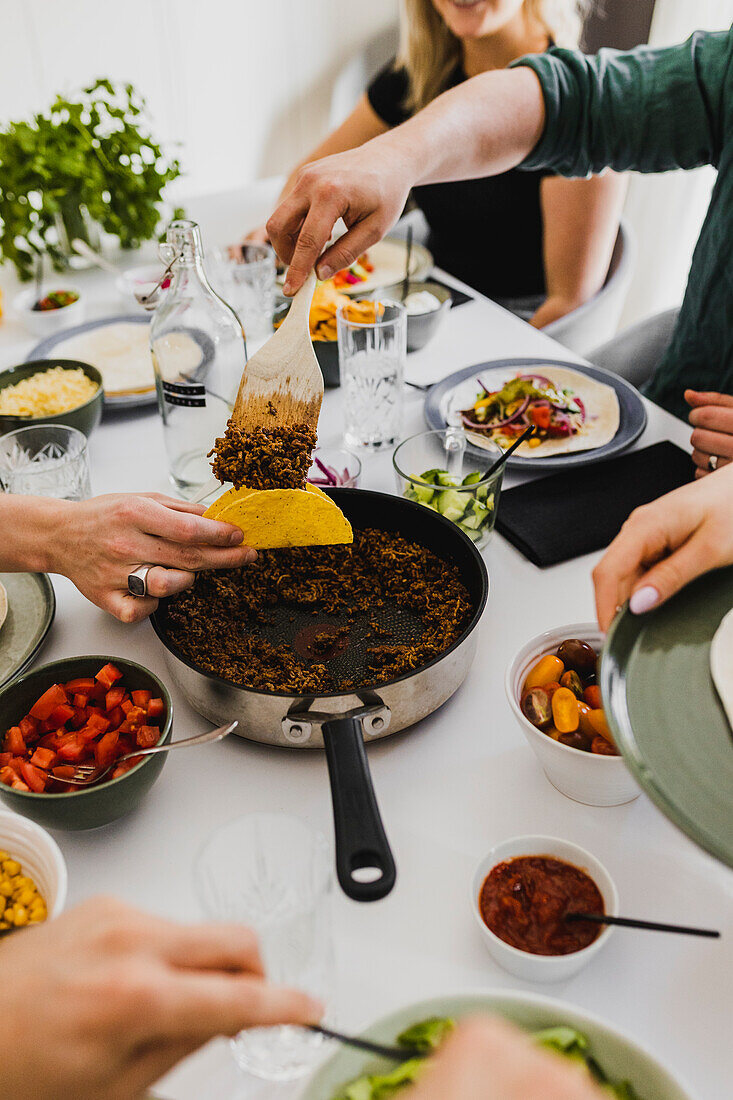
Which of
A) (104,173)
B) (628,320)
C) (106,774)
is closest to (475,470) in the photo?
(106,774)

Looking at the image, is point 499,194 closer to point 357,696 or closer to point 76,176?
point 76,176

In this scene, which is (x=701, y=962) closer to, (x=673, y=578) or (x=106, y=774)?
(x=673, y=578)

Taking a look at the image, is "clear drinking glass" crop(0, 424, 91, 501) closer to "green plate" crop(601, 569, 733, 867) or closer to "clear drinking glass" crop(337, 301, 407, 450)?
"clear drinking glass" crop(337, 301, 407, 450)

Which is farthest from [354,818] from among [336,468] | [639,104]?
[639,104]

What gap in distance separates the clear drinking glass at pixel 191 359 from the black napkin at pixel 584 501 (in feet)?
1.74

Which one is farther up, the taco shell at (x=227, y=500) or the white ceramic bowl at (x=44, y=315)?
the taco shell at (x=227, y=500)

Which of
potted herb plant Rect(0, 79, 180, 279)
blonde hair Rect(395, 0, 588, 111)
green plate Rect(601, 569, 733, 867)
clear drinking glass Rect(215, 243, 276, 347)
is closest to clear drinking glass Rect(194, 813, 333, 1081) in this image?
green plate Rect(601, 569, 733, 867)

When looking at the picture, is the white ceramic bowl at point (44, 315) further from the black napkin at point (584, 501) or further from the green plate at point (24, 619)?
the black napkin at point (584, 501)

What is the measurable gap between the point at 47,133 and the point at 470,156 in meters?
1.15

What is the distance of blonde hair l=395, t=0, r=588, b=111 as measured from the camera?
2.39 metres

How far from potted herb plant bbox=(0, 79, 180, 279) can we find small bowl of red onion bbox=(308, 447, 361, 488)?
3.83 ft

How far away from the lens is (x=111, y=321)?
78.5 inches

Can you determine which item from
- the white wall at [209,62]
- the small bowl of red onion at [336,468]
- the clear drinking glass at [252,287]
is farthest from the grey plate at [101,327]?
the white wall at [209,62]

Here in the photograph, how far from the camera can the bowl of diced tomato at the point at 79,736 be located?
0.85m
